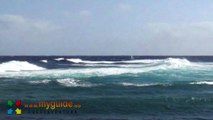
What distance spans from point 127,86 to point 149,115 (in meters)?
9.47

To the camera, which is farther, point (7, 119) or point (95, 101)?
point (95, 101)

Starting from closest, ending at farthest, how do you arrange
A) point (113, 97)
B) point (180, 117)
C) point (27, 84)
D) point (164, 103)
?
point (180, 117) < point (164, 103) < point (113, 97) < point (27, 84)

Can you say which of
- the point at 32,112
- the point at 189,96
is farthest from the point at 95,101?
the point at 189,96

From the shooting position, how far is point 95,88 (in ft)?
81.9

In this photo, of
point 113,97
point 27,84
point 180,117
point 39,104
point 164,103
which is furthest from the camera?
point 27,84

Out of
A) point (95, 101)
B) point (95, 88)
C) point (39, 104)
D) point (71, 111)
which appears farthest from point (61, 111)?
point (95, 88)

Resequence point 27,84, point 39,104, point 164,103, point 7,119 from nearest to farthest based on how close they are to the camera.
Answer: point 7,119 < point 39,104 < point 164,103 < point 27,84

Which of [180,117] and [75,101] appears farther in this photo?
[75,101]

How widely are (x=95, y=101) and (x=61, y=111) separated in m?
3.52

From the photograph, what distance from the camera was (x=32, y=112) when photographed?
16.5m

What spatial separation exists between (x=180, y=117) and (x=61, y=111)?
5.25 m

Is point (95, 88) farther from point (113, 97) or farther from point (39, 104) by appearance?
point (39, 104)

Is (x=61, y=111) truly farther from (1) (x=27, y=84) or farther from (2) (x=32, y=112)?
(1) (x=27, y=84)

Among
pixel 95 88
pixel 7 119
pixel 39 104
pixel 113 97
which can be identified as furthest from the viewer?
pixel 95 88
